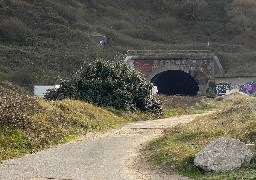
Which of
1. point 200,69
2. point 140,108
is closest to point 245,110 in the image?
point 140,108

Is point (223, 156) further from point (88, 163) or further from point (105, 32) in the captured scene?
point (105, 32)

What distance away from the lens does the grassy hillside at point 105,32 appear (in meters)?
47.6

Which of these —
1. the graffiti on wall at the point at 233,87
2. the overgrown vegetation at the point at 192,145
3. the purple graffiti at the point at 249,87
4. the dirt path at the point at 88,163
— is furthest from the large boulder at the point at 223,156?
the purple graffiti at the point at 249,87

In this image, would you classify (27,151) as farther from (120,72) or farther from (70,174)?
(120,72)

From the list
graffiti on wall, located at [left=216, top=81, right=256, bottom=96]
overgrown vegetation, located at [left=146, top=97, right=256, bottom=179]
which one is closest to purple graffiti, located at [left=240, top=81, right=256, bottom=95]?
graffiti on wall, located at [left=216, top=81, right=256, bottom=96]

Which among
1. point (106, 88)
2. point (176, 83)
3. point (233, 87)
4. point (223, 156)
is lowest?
point (176, 83)

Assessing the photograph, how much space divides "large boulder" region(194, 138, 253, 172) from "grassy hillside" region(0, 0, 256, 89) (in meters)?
30.0

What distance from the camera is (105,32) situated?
59969 mm

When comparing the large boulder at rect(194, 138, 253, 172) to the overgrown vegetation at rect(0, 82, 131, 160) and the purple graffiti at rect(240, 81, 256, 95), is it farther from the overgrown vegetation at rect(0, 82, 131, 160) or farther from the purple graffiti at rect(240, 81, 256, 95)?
the purple graffiti at rect(240, 81, 256, 95)

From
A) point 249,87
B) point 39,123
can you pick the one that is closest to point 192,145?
point 39,123

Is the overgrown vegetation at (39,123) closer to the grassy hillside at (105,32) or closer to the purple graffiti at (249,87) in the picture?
the grassy hillside at (105,32)

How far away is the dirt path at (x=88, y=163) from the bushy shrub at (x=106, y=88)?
8.17 m

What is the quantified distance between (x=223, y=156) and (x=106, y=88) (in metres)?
15.9

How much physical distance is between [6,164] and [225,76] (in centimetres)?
3759
